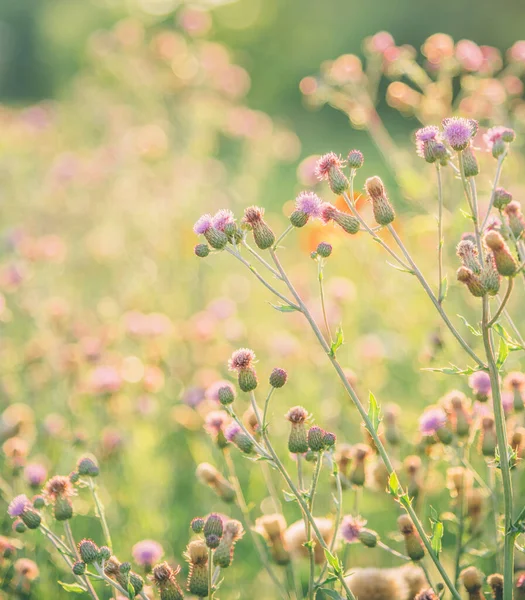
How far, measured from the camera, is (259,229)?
205cm

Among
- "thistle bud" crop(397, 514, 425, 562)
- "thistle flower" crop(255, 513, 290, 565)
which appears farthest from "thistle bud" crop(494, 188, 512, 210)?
"thistle flower" crop(255, 513, 290, 565)

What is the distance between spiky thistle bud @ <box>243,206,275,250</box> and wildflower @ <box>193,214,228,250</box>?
0.10 m

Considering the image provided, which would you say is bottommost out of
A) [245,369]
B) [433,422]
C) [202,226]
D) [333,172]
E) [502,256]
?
[433,422]

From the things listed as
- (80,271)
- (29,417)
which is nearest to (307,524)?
(29,417)

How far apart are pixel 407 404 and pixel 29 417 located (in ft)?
6.99

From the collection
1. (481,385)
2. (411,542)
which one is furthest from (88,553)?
(481,385)

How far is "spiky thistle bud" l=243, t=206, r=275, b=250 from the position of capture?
6.70 feet

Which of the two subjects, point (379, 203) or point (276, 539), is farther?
point (276, 539)

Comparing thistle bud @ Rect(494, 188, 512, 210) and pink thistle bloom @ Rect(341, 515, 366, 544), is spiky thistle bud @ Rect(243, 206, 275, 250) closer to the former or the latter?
thistle bud @ Rect(494, 188, 512, 210)

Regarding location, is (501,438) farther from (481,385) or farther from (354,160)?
(354,160)

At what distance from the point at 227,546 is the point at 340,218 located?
1.03 meters

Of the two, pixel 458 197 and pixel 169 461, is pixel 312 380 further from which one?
pixel 458 197

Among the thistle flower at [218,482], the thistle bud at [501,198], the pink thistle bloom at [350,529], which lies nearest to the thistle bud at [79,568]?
the thistle flower at [218,482]

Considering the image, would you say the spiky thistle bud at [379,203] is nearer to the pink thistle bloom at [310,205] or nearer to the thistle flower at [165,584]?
the pink thistle bloom at [310,205]
